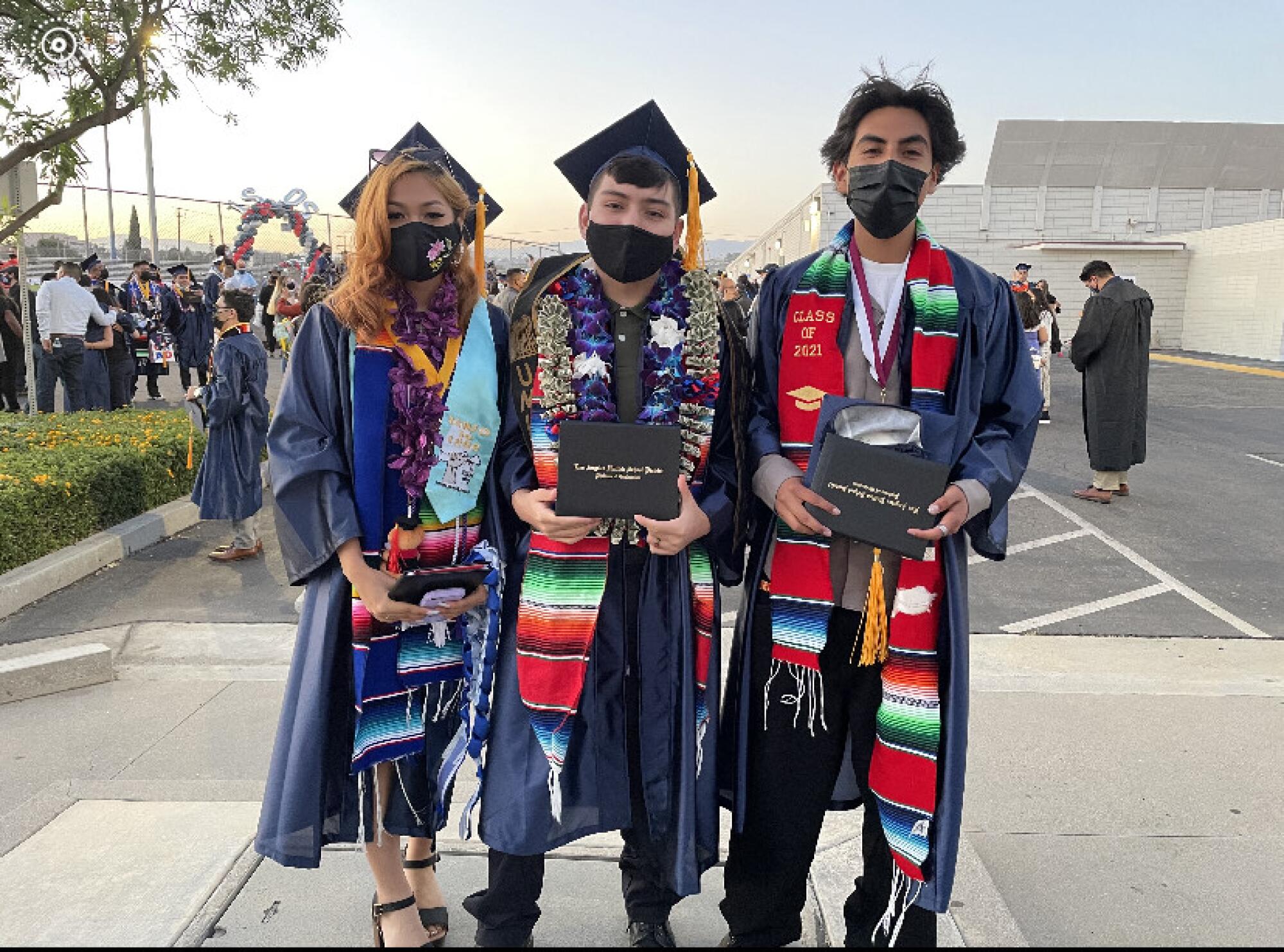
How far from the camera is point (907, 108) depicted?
222 centimetres

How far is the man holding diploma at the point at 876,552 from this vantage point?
7.13 feet

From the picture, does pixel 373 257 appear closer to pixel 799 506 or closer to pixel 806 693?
pixel 799 506

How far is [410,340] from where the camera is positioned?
7.59 ft

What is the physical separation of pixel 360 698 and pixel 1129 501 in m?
7.85

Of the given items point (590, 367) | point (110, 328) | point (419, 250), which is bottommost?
point (590, 367)

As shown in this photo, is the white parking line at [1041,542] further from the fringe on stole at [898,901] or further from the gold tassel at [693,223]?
the gold tassel at [693,223]

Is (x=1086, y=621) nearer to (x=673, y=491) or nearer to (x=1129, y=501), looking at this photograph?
(x=1129, y=501)

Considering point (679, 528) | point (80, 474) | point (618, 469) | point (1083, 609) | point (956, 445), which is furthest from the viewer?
point (80, 474)

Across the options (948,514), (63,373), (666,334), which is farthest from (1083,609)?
(63,373)

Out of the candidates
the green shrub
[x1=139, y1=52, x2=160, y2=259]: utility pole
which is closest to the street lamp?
[x1=139, y1=52, x2=160, y2=259]: utility pole

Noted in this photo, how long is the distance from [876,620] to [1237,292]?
28831 mm

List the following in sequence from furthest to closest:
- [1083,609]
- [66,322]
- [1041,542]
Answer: [66,322] → [1041,542] → [1083,609]

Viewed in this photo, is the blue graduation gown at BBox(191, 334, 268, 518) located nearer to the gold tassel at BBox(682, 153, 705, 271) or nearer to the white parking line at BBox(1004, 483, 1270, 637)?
the gold tassel at BBox(682, 153, 705, 271)

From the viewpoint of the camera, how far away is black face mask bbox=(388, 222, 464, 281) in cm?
231
